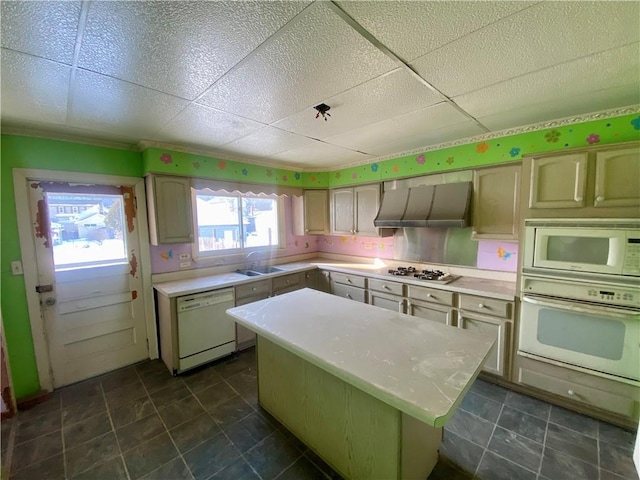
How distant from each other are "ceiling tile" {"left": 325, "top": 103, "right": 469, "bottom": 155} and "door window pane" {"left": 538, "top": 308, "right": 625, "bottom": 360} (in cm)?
177

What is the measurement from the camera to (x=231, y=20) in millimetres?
1052

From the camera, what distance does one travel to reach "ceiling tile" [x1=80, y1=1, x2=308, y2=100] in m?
0.99

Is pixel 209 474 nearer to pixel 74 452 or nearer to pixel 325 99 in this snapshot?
pixel 74 452

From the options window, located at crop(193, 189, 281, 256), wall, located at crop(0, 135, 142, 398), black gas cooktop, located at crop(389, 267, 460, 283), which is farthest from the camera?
window, located at crop(193, 189, 281, 256)

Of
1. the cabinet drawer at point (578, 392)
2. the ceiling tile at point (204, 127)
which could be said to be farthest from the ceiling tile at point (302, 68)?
the cabinet drawer at point (578, 392)

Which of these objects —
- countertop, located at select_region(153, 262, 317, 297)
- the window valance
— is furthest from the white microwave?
the window valance

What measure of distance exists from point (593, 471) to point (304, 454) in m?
1.81

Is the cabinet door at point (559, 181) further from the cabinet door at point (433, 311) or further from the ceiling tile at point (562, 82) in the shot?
the cabinet door at point (433, 311)

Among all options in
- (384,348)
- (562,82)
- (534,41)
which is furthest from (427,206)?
(384,348)

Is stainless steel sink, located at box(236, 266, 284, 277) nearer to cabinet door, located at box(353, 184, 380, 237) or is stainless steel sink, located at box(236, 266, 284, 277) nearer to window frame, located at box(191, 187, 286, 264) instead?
window frame, located at box(191, 187, 286, 264)

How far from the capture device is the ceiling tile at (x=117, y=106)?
1550mm

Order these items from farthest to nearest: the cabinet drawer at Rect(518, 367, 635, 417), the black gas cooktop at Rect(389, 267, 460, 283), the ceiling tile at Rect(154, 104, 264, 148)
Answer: the black gas cooktop at Rect(389, 267, 460, 283) → the ceiling tile at Rect(154, 104, 264, 148) → the cabinet drawer at Rect(518, 367, 635, 417)

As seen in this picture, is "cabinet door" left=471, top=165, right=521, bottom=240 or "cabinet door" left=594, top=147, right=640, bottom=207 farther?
"cabinet door" left=471, top=165, right=521, bottom=240

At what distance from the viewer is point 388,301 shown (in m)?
3.17
